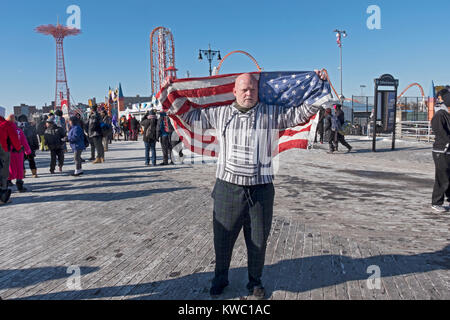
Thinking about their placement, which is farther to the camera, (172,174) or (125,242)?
(172,174)

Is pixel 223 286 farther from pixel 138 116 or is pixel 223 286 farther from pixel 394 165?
pixel 138 116

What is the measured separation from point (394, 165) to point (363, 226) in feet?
25.0

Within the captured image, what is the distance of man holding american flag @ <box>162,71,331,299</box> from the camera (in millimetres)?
2957

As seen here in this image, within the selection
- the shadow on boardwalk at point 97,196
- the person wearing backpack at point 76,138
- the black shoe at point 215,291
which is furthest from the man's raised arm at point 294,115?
the person wearing backpack at point 76,138

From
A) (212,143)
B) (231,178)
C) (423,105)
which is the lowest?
(231,178)

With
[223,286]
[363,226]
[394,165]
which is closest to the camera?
[223,286]

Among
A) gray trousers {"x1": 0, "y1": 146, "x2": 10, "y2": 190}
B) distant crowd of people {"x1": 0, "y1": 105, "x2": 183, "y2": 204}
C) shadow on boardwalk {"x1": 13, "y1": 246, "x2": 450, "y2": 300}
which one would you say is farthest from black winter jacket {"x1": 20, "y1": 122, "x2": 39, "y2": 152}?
shadow on boardwalk {"x1": 13, "y1": 246, "x2": 450, "y2": 300}

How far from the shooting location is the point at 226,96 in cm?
385

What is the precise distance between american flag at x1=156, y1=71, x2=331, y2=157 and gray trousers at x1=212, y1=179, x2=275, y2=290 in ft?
2.69

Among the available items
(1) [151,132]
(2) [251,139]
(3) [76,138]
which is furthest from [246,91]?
(1) [151,132]

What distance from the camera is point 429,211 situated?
604 cm

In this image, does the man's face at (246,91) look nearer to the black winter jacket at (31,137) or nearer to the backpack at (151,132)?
the backpack at (151,132)

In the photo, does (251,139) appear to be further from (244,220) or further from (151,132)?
(151,132)

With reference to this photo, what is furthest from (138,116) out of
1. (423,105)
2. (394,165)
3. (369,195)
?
(369,195)
